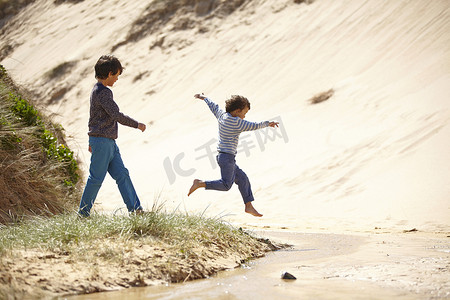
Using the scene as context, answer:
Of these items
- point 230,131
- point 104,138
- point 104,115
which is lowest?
point 230,131

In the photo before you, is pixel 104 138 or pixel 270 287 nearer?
pixel 270 287

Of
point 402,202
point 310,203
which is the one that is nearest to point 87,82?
point 310,203

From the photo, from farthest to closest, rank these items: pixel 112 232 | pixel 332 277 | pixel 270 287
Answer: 1. pixel 112 232
2. pixel 332 277
3. pixel 270 287

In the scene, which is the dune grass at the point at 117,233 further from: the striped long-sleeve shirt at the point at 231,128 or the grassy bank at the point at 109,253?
the striped long-sleeve shirt at the point at 231,128

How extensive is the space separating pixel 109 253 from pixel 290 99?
42.9ft

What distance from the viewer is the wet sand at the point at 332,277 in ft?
10.7

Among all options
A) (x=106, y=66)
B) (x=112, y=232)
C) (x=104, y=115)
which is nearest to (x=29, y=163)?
(x=104, y=115)

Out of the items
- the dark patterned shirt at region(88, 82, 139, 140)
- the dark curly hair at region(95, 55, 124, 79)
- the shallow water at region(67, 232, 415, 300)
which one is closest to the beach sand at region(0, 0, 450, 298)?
the shallow water at region(67, 232, 415, 300)

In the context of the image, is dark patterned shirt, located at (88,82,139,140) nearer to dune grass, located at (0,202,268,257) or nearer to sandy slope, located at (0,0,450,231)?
dune grass, located at (0,202,268,257)

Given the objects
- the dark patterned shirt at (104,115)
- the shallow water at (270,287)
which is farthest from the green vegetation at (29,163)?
the shallow water at (270,287)

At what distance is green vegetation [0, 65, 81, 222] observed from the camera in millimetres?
5805

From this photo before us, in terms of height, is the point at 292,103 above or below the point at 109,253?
below

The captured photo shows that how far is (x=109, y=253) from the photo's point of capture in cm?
376

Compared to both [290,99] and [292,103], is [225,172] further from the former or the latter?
[290,99]
